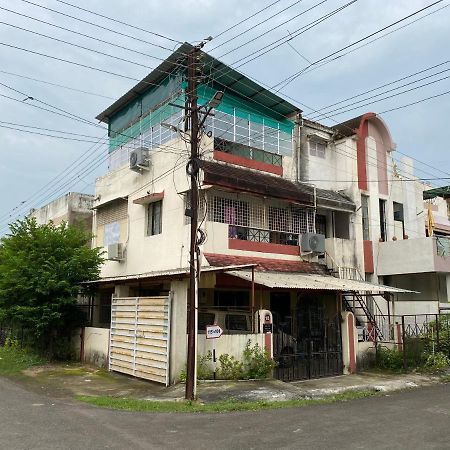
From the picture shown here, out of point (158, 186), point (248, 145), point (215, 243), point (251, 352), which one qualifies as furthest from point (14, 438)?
point (248, 145)

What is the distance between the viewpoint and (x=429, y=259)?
65.8 feet

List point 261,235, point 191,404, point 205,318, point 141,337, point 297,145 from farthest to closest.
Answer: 1. point 297,145
2. point 261,235
3. point 205,318
4. point 141,337
5. point 191,404

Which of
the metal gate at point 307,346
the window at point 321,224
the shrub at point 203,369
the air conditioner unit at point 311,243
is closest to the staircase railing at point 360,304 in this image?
the air conditioner unit at point 311,243

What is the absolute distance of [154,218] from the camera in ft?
63.9

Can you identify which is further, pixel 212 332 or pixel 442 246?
pixel 442 246

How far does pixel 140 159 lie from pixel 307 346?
32.0 feet

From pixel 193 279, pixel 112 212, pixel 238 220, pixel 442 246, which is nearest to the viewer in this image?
pixel 193 279

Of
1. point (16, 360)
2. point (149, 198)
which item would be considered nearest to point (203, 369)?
point (149, 198)

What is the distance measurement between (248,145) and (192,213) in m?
8.69

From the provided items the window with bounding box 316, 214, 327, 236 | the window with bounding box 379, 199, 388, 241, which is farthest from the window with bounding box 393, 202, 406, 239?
the window with bounding box 316, 214, 327, 236

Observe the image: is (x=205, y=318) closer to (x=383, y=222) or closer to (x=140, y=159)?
(x=140, y=159)

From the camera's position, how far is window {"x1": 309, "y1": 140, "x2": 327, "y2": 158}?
21.8 meters

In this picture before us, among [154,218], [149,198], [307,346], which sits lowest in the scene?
[307,346]

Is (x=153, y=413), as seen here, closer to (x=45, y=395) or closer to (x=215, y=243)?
(x=45, y=395)
